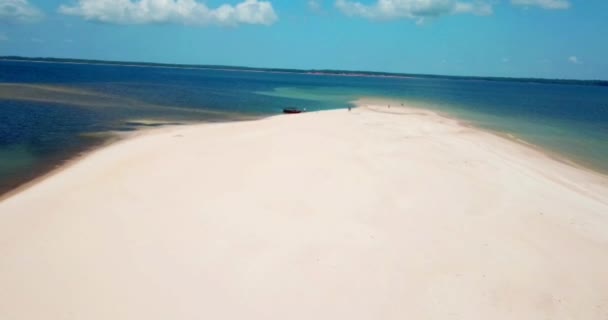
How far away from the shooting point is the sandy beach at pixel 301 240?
7.78m

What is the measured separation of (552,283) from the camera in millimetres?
8812

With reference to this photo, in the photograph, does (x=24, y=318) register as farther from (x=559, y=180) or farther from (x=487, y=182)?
(x=559, y=180)

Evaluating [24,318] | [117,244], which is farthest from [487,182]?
[24,318]

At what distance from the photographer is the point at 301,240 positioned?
398 inches

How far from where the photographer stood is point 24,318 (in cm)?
716

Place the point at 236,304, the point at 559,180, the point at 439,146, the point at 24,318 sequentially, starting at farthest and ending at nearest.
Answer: the point at 439,146, the point at 559,180, the point at 236,304, the point at 24,318

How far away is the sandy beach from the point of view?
778 centimetres

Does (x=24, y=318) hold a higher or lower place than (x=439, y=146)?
lower

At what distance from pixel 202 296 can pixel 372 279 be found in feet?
11.5

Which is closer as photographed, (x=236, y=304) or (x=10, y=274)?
(x=236, y=304)

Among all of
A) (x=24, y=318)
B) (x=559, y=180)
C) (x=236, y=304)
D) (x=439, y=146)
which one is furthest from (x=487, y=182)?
(x=24, y=318)

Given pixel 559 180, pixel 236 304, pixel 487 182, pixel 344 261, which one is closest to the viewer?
pixel 236 304

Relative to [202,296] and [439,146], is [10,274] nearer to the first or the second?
[202,296]

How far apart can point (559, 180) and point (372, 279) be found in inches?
528
